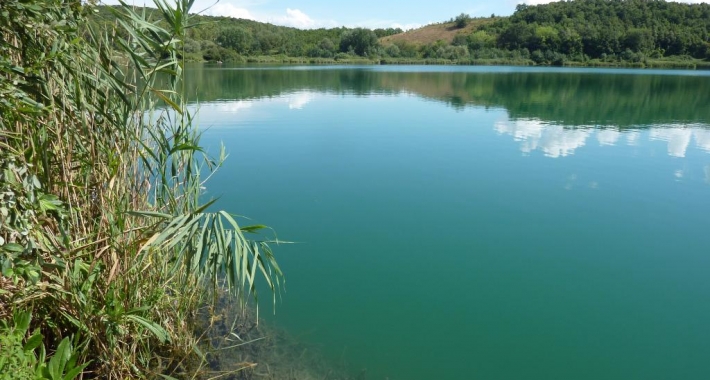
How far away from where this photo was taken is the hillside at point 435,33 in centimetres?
9038

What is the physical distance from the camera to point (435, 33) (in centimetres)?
9688

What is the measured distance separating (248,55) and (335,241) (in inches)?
2692

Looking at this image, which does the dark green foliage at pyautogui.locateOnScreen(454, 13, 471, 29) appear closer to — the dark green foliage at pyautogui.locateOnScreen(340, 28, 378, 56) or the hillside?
the hillside

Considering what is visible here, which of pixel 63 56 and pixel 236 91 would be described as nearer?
pixel 63 56

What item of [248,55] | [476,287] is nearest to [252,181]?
[476,287]

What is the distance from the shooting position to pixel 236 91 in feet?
76.0

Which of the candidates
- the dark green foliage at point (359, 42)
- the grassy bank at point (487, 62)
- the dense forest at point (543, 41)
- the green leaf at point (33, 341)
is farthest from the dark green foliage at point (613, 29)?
the green leaf at point (33, 341)

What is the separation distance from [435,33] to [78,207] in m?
101

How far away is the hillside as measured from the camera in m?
90.4

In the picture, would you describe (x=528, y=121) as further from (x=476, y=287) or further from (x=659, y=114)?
(x=476, y=287)

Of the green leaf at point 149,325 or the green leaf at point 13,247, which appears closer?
the green leaf at point 13,247

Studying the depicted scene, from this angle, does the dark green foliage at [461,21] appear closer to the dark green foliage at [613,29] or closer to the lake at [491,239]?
the dark green foliage at [613,29]

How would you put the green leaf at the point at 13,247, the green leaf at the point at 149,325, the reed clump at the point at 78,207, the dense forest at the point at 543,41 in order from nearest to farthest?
the green leaf at the point at 13,247, the reed clump at the point at 78,207, the green leaf at the point at 149,325, the dense forest at the point at 543,41

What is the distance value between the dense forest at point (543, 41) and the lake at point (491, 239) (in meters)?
51.2
